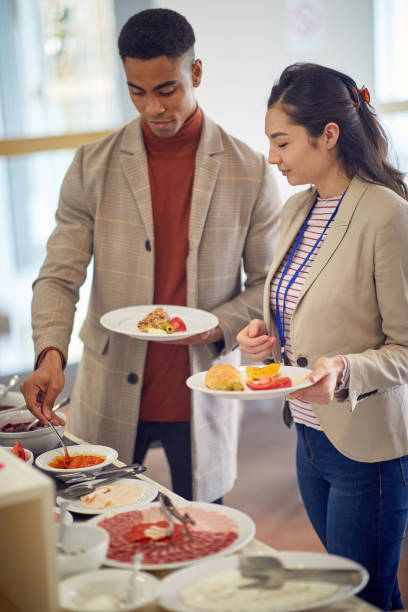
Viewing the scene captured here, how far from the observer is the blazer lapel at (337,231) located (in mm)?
1594

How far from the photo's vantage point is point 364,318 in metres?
1.56

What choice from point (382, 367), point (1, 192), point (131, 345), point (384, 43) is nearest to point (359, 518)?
point (382, 367)

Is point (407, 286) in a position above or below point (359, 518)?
above

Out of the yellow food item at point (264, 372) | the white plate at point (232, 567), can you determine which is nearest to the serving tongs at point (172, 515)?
the white plate at point (232, 567)

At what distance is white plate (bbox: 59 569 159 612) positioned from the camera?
1.03 m

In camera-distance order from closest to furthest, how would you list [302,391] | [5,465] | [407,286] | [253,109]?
[5,465], [302,391], [407,286], [253,109]

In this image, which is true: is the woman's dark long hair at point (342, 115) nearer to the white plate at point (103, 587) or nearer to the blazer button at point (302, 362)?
the blazer button at point (302, 362)

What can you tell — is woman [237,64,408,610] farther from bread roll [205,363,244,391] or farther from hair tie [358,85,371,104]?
bread roll [205,363,244,391]

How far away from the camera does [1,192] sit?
4.29m

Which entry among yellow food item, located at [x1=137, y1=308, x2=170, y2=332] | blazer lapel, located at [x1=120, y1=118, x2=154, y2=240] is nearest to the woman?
yellow food item, located at [x1=137, y1=308, x2=170, y2=332]

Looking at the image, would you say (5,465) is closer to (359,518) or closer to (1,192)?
(359,518)

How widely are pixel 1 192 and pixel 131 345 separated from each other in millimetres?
2595

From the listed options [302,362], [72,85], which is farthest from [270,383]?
[72,85]

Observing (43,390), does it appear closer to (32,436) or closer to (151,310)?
(32,436)
